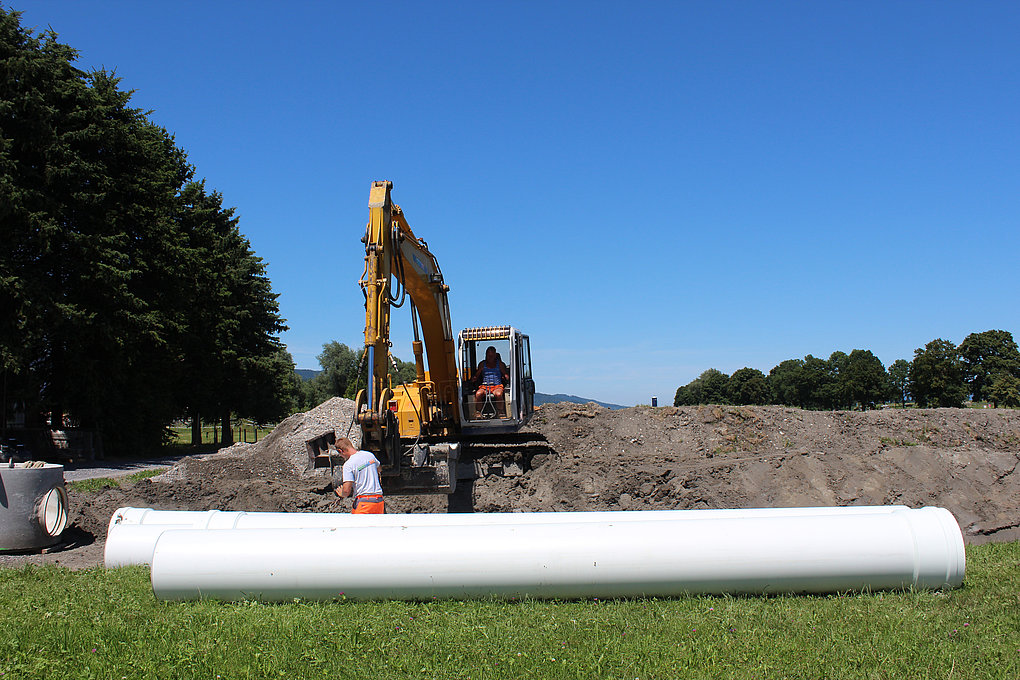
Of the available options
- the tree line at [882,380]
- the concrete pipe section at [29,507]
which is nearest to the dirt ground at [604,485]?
the concrete pipe section at [29,507]

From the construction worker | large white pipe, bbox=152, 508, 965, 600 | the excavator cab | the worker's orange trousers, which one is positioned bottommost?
large white pipe, bbox=152, 508, 965, 600

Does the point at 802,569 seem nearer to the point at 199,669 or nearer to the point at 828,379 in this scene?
the point at 199,669

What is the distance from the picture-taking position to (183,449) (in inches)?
1300

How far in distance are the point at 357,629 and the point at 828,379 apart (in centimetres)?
9250

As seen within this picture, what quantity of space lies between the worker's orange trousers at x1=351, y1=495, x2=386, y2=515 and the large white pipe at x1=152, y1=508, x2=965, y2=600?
1.89 metres

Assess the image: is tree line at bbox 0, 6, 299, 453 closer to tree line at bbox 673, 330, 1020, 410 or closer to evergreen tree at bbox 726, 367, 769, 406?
tree line at bbox 673, 330, 1020, 410

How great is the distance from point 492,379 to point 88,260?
16.6 m

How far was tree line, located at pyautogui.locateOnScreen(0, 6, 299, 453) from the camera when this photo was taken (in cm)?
2217

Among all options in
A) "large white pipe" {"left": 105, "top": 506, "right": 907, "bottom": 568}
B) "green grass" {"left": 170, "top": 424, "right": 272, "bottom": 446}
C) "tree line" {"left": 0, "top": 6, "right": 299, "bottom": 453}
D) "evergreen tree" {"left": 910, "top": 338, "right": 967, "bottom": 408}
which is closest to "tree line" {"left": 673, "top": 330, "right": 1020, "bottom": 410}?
"evergreen tree" {"left": 910, "top": 338, "right": 967, "bottom": 408}

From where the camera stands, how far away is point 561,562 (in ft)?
21.9

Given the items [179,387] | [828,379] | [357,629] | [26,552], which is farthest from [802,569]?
[828,379]

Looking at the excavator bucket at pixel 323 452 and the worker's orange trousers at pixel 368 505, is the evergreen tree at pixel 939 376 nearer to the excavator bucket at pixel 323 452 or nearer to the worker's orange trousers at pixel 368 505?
the excavator bucket at pixel 323 452

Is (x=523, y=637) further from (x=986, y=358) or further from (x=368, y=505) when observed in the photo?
(x=986, y=358)

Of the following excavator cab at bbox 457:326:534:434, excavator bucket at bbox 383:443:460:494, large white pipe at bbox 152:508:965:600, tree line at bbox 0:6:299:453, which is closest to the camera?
large white pipe at bbox 152:508:965:600
